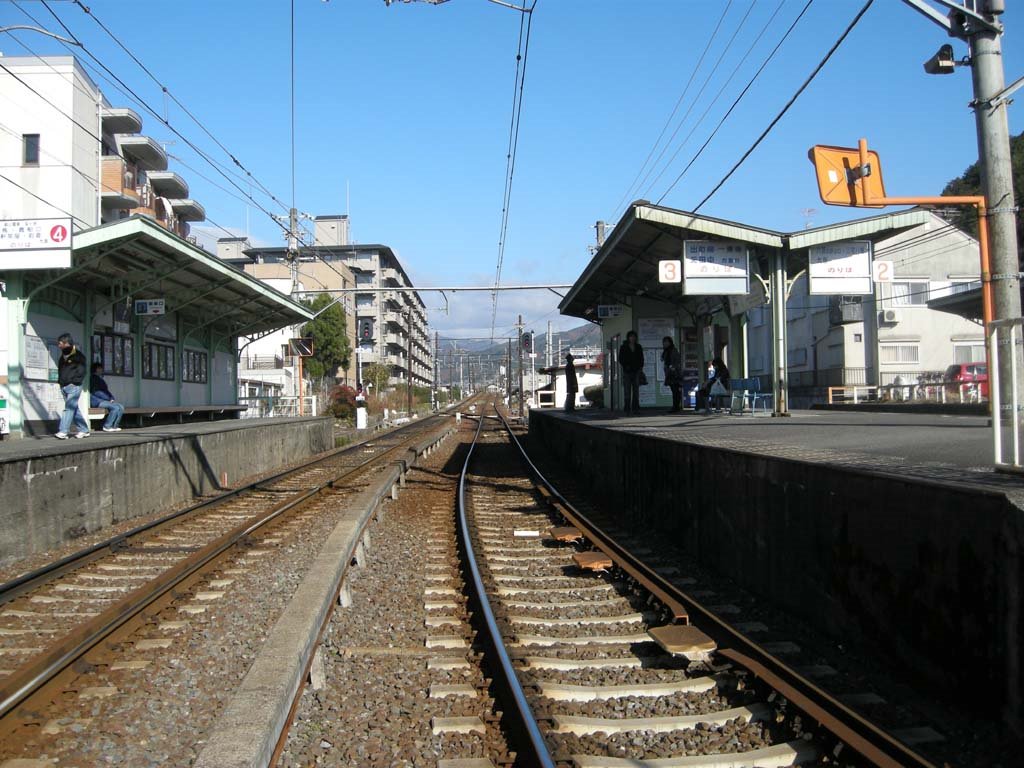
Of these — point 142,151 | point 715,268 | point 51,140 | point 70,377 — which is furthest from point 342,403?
point 715,268

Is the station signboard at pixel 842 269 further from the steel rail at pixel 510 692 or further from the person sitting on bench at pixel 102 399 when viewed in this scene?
the person sitting on bench at pixel 102 399

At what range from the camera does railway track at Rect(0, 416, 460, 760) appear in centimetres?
425

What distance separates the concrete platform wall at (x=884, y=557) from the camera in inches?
148

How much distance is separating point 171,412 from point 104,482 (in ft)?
35.8

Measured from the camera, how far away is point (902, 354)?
123 feet

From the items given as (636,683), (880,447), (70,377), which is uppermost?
(70,377)

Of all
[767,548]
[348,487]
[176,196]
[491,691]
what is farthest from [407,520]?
[176,196]

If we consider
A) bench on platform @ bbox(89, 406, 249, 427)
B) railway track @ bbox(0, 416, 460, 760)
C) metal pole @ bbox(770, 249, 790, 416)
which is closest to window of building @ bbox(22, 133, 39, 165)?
bench on platform @ bbox(89, 406, 249, 427)

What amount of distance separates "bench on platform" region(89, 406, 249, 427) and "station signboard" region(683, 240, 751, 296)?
40.0 feet

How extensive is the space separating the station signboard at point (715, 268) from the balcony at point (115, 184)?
3187 centimetres

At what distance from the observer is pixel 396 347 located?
329 ft

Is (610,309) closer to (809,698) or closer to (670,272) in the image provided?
(670,272)

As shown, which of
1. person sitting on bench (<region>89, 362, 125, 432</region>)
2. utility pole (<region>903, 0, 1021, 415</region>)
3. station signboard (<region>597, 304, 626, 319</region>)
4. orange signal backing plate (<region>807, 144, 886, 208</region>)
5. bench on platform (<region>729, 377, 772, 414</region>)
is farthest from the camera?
station signboard (<region>597, 304, 626, 319</region>)

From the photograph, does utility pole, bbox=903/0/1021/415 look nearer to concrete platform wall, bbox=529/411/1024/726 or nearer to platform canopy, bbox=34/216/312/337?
concrete platform wall, bbox=529/411/1024/726
